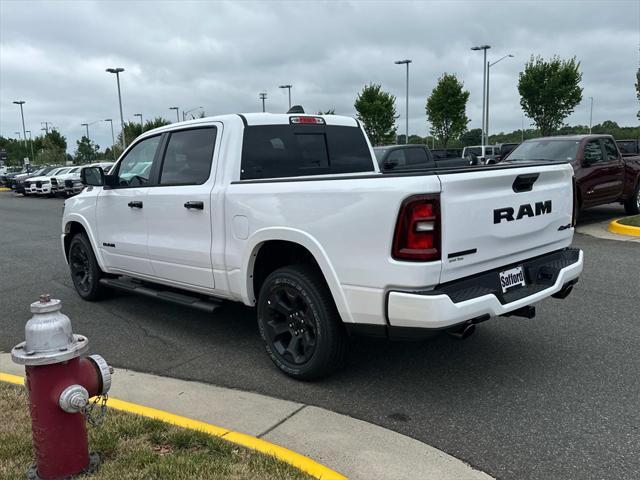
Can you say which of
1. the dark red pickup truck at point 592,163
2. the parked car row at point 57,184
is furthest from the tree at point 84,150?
the dark red pickup truck at point 592,163

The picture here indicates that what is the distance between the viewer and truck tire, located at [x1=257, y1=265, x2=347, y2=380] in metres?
3.83

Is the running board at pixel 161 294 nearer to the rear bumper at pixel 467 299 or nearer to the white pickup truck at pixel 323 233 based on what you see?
the white pickup truck at pixel 323 233

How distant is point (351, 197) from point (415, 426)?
145 centimetres

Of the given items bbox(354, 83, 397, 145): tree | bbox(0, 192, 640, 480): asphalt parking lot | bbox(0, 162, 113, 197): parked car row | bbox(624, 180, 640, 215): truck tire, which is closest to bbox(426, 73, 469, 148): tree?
bbox(354, 83, 397, 145): tree

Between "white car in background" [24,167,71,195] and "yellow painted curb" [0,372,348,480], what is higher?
"white car in background" [24,167,71,195]

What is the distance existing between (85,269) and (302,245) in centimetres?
382

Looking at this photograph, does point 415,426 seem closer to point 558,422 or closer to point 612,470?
point 558,422

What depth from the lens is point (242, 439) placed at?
10.7 feet

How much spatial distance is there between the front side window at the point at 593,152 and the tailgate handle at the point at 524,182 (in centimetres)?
794

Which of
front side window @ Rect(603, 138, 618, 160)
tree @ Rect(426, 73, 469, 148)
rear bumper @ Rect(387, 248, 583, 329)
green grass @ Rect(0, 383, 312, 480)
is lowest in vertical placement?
green grass @ Rect(0, 383, 312, 480)

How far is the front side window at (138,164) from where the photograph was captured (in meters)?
5.47

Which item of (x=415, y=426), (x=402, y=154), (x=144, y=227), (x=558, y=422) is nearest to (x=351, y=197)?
(x=415, y=426)

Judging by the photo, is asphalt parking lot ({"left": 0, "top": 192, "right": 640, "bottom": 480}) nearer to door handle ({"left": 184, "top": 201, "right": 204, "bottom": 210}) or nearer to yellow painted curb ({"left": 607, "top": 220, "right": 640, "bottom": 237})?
door handle ({"left": 184, "top": 201, "right": 204, "bottom": 210})

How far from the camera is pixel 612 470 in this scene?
295cm
